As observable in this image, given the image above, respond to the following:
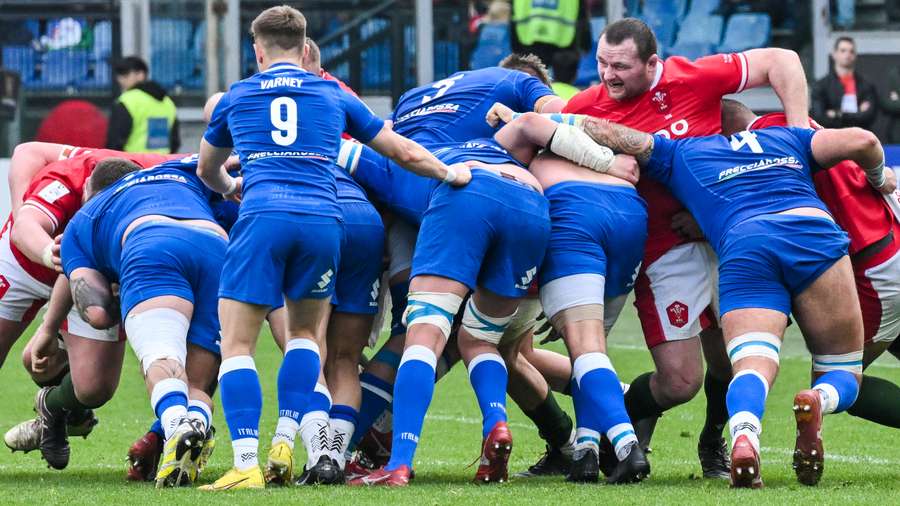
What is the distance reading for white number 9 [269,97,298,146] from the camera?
662cm

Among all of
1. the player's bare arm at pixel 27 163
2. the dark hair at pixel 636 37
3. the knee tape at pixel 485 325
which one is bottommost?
the knee tape at pixel 485 325

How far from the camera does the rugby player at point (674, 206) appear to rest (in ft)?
23.9

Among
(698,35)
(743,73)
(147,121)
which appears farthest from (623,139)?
(698,35)

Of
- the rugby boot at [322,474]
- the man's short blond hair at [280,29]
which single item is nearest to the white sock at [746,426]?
the rugby boot at [322,474]

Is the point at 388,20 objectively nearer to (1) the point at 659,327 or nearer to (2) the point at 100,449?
(2) the point at 100,449

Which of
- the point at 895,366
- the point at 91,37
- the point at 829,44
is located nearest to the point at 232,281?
the point at 895,366

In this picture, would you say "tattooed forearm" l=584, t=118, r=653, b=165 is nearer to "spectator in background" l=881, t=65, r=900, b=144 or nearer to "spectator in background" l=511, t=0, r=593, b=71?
"spectator in background" l=511, t=0, r=593, b=71

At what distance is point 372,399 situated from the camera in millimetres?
7453

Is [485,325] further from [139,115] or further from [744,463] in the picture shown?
[139,115]

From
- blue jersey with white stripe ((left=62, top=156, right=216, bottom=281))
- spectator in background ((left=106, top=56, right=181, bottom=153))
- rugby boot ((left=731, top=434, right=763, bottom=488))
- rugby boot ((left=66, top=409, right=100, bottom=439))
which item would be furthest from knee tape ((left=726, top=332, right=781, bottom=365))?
spectator in background ((left=106, top=56, right=181, bottom=153))

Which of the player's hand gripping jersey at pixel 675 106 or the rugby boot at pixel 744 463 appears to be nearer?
the rugby boot at pixel 744 463

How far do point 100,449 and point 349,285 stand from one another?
2256 millimetres

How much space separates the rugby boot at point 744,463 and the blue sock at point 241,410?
185cm

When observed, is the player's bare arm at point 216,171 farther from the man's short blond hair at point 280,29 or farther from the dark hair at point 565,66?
the dark hair at point 565,66
